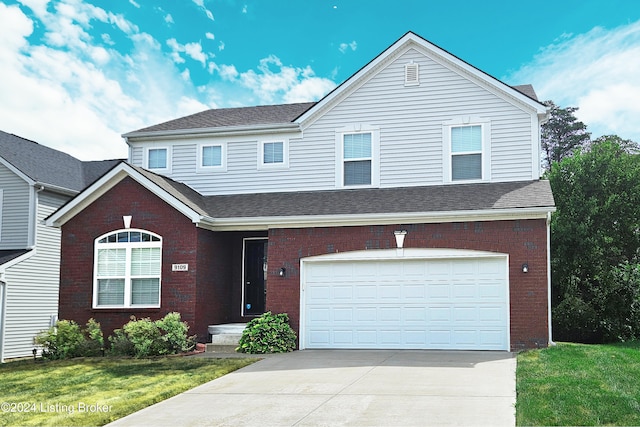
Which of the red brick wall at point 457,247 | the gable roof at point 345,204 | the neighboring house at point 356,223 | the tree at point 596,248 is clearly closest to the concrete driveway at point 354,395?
the red brick wall at point 457,247

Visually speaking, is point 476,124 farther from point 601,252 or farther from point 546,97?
point 546,97

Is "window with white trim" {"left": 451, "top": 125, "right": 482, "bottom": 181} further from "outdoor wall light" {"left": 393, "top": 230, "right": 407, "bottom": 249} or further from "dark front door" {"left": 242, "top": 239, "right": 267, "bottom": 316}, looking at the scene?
"dark front door" {"left": 242, "top": 239, "right": 267, "bottom": 316}

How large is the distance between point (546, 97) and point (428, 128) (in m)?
31.5

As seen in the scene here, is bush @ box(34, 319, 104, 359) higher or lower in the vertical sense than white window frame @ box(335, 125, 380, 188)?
lower

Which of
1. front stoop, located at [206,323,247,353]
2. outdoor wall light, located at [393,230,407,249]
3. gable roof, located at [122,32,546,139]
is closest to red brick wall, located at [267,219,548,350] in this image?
outdoor wall light, located at [393,230,407,249]

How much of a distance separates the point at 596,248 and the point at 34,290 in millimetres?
17914

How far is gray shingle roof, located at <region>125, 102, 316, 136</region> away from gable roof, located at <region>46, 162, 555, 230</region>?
89.4 inches

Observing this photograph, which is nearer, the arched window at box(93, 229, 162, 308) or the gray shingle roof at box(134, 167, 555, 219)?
the gray shingle roof at box(134, 167, 555, 219)

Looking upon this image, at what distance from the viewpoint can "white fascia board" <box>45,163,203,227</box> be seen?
17.1 m

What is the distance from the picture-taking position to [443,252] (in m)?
16.0

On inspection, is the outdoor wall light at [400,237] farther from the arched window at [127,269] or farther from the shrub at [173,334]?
the arched window at [127,269]

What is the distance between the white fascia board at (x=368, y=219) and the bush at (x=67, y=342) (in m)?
3.78

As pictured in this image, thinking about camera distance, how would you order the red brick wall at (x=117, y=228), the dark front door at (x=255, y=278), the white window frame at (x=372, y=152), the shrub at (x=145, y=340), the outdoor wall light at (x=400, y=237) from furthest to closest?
the dark front door at (x=255, y=278) < the white window frame at (x=372, y=152) < the red brick wall at (x=117, y=228) < the outdoor wall light at (x=400, y=237) < the shrub at (x=145, y=340)

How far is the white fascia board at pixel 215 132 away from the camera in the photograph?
19.2m
